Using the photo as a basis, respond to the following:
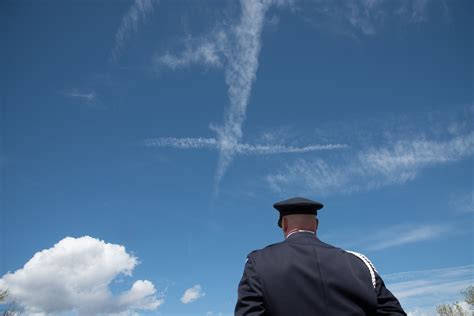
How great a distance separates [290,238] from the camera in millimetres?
4152

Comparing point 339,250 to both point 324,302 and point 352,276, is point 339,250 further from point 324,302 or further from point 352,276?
point 324,302

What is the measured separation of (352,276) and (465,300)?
245 feet

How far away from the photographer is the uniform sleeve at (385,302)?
3.86m

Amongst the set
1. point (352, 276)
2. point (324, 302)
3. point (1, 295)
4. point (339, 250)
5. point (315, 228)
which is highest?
point (1, 295)

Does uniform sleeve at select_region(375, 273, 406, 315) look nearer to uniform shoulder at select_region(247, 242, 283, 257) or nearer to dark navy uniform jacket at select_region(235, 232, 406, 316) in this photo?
dark navy uniform jacket at select_region(235, 232, 406, 316)

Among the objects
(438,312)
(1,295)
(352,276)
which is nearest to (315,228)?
(352,276)

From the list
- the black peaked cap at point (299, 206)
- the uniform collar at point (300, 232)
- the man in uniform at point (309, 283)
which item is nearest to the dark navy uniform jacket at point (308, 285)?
the man in uniform at point (309, 283)

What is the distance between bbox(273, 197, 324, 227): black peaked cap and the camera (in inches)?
174

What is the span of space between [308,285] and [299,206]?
3.09 ft

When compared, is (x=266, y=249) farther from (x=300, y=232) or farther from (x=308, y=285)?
(x=308, y=285)

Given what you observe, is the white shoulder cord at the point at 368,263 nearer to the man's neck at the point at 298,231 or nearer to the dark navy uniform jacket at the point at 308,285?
the dark navy uniform jacket at the point at 308,285

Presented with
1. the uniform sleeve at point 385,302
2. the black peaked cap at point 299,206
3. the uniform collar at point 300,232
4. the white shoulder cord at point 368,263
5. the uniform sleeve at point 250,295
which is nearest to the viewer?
the uniform sleeve at point 250,295

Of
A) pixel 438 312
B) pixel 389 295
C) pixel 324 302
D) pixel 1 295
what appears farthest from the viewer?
pixel 438 312

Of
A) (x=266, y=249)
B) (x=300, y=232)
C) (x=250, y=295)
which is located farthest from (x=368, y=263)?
(x=250, y=295)
